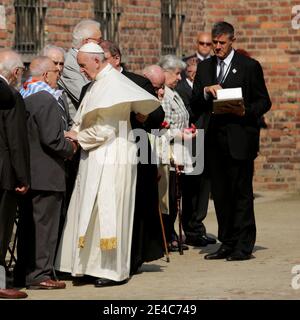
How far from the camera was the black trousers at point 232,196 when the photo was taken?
41.5 ft

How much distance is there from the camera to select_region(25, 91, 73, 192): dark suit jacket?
35.8 feet

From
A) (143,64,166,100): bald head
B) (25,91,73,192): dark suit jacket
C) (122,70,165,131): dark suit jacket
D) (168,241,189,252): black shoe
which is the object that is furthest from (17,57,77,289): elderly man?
(168,241,189,252): black shoe

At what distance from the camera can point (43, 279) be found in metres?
11.0

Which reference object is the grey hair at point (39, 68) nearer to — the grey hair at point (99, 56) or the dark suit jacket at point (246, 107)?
the grey hair at point (99, 56)

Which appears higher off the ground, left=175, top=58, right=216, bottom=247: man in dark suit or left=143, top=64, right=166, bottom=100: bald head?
left=143, top=64, right=166, bottom=100: bald head

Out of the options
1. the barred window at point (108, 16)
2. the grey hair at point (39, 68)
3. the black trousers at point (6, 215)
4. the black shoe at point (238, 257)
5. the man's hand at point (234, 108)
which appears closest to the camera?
the black trousers at point (6, 215)

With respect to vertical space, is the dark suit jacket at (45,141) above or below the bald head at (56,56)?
below

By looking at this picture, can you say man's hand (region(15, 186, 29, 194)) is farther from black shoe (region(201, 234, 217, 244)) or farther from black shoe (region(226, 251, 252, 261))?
black shoe (region(201, 234, 217, 244))

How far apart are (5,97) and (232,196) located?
11.0 feet

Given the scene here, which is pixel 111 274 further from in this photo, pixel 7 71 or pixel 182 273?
pixel 7 71

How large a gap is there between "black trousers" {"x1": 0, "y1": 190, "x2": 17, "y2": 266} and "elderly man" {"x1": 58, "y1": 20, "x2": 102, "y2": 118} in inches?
70.7

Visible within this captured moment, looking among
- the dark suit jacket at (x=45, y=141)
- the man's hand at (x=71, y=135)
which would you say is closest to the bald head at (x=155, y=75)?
the man's hand at (x=71, y=135)
